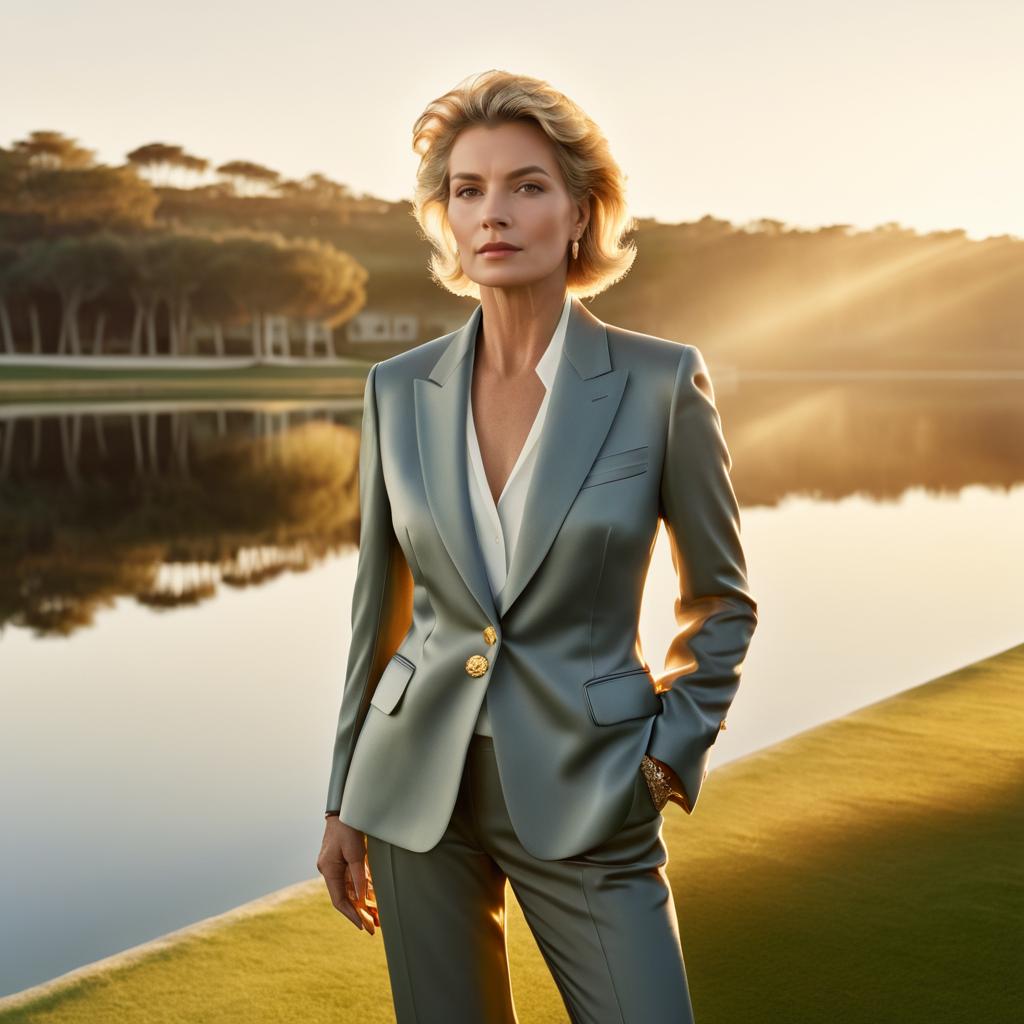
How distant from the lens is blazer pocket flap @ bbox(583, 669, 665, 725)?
1.61 meters

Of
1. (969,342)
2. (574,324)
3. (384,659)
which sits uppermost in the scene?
(574,324)

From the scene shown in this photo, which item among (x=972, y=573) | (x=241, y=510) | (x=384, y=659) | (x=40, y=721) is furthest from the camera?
(x=241, y=510)

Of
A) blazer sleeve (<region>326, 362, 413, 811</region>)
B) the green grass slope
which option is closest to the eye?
blazer sleeve (<region>326, 362, 413, 811</region>)

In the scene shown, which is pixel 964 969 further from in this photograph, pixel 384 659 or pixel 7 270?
pixel 7 270

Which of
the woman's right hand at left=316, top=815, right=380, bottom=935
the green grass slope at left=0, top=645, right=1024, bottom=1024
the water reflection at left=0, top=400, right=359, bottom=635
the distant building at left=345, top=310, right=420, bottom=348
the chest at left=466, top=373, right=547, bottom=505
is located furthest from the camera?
the distant building at left=345, top=310, right=420, bottom=348

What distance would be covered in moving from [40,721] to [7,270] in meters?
52.6

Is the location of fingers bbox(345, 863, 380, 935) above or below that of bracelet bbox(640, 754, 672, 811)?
below

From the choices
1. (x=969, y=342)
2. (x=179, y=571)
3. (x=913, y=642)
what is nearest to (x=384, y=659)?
(x=913, y=642)

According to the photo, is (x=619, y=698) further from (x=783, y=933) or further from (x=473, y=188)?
(x=783, y=933)

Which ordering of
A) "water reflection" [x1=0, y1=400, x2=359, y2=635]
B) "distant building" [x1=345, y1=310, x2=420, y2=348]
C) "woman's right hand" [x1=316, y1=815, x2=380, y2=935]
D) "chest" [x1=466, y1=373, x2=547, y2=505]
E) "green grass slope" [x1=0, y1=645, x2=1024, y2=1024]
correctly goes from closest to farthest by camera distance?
"chest" [x1=466, y1=373, x2=547, y2=505]
"woman's right hand" [x1=316, y1=815, x2=380, y2=935]
"green grass slope" [x1=0, y1=645, x2=1024, y2=1024]
"water reflection" [x1=0, y1=400, x2=359, y2=635]
"distant building" [x1=345, y1=310, x2=420, y2=348]

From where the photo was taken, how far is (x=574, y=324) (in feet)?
5.71

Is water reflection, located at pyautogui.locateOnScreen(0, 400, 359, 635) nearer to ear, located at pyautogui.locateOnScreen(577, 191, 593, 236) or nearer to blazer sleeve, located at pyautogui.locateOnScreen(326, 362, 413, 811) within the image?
blazer sleeve, located at pyautogui.locateOnScreen(326, 362, 413, 811)

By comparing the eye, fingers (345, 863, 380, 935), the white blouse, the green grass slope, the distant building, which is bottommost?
the distant building

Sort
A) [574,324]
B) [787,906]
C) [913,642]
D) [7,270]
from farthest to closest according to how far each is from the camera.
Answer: [7,270] < [913,642] < [787,906] < [574,324]
